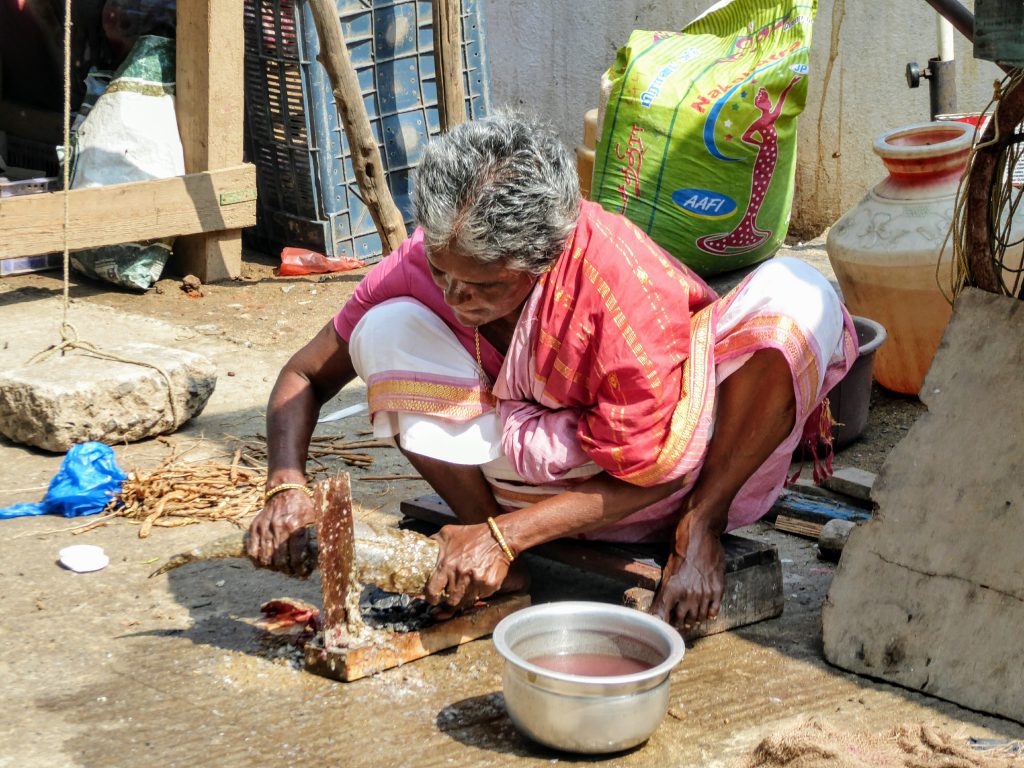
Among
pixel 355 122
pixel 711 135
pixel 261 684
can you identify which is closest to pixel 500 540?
pixel 261 684

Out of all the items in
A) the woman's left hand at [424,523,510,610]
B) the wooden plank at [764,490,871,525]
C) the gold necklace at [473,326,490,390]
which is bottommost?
the wooden plank at [764,490,871,525]

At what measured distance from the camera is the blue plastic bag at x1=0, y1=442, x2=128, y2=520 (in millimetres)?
3664

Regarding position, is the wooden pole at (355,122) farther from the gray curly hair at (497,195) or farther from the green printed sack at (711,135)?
the gray curly hair at (497,195)

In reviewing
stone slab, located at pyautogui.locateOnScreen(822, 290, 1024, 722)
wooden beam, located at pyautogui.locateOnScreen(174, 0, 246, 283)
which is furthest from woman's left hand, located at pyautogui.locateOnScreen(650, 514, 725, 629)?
wooden beam, located at pyautogui.locateOnScreen(174, 0, 246, 283)

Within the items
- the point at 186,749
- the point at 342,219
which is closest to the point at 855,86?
the point at 342,219

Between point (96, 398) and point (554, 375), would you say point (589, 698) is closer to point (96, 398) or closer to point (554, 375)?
point (554, 375)

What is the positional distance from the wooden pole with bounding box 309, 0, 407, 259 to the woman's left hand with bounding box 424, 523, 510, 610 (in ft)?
12.3

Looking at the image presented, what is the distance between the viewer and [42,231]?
582 cm

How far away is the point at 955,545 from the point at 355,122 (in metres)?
4.20

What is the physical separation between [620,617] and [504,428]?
0.54 meters

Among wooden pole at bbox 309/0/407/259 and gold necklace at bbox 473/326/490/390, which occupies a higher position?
wooden pole at bbox 309/0/407/259

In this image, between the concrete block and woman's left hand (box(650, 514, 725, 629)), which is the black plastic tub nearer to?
woman's left hand (box(650, 514, 725, 629))

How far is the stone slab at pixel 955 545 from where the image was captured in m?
2.55

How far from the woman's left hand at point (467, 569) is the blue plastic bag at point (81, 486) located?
144cm
